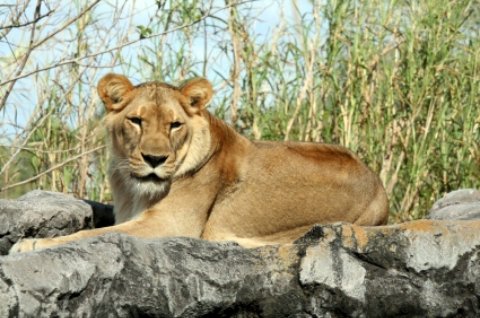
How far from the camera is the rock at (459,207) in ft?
19.1

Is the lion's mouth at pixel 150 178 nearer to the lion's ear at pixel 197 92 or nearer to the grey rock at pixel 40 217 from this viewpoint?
the lion's ear at pixel 197 92

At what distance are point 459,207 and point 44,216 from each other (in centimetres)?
233

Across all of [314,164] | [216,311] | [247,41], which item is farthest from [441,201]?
[216,311]

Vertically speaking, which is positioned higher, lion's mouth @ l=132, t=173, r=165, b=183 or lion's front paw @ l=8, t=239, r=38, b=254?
lion's mouth @ l=132, t=173, r=165, b=183

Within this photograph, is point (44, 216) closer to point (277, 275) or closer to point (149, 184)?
point (149, 184)

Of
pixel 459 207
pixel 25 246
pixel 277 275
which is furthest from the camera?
pixel 459 207

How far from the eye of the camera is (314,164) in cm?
589

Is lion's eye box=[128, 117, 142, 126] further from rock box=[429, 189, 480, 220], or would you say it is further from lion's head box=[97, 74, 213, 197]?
rock box=[429, 189, 480, 220]

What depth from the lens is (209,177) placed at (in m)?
5.62

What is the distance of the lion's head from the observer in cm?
524

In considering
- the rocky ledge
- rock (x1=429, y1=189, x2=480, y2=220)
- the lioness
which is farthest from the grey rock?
rock (x1=429, y1=189, x2=480, y2=220)

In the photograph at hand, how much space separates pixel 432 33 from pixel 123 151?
3486 mm

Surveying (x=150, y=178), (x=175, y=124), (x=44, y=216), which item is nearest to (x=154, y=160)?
(x=150, y=178)

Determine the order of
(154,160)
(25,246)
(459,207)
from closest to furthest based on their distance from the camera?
(25,246) < (154,160) < (459,207)
